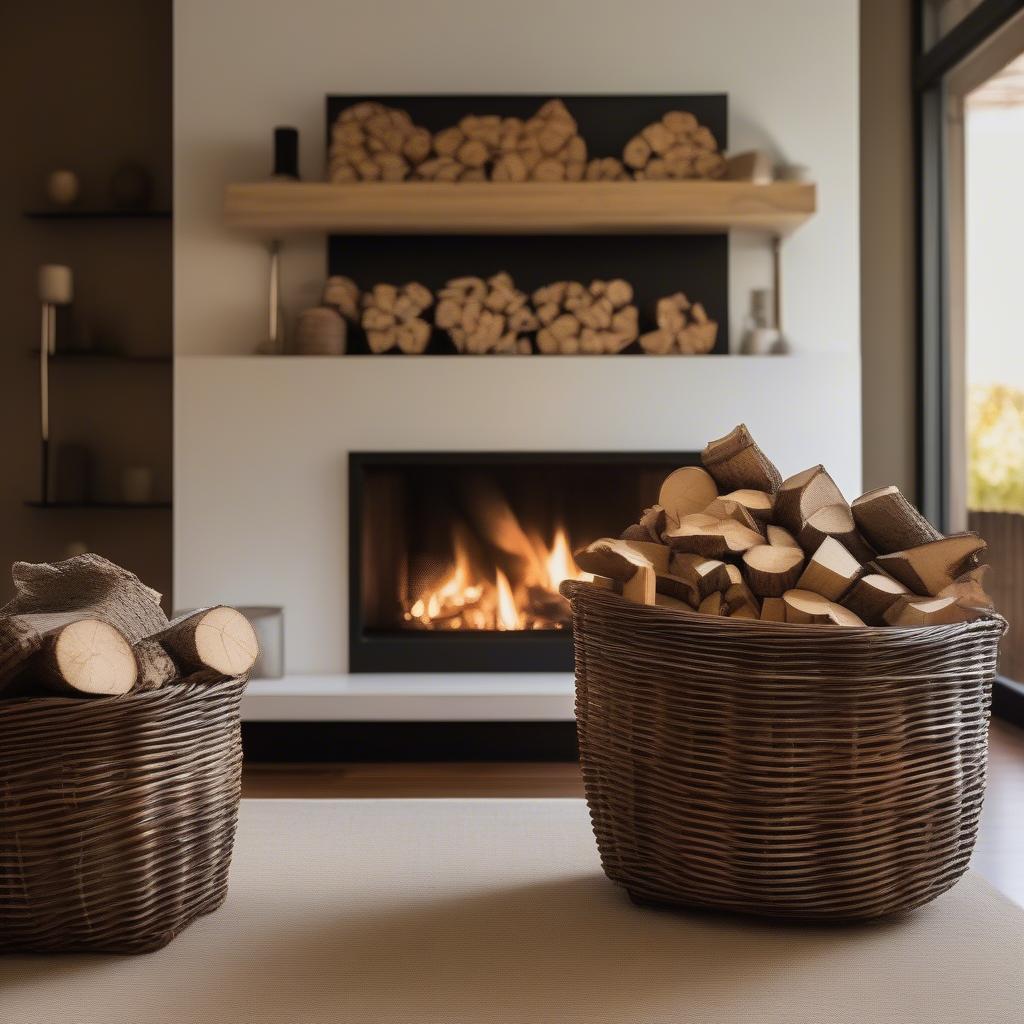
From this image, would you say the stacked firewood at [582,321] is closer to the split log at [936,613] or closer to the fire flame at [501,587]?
the fire flame at [501,587]

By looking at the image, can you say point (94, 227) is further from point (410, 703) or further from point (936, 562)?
point (936, 562)

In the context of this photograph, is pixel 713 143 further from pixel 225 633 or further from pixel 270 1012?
pixel 270 1012

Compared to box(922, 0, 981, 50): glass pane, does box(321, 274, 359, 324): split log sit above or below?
below

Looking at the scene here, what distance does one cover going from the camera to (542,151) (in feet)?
10.3

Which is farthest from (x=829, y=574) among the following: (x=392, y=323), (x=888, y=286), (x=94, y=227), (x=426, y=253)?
(x=94, y=227)

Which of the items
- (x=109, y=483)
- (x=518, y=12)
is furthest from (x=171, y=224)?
(x=518, y=12)

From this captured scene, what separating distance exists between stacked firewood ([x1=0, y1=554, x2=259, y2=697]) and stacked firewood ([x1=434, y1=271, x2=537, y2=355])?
2124mm

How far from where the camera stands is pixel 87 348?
3.60 m

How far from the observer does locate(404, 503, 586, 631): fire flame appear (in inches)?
125

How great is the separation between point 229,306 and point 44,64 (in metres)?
1.31

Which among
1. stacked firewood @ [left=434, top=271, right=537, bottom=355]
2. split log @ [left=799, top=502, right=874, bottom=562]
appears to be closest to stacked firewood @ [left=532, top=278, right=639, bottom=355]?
stacked firewood @ [left=434, top=271, right=537, bottom=355]

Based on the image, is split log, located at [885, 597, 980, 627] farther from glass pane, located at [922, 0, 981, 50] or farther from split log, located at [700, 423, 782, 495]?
glass pane, located at [922, 0, 981, 50]

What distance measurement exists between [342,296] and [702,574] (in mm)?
2320

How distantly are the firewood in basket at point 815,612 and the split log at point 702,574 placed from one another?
65 millimetres
